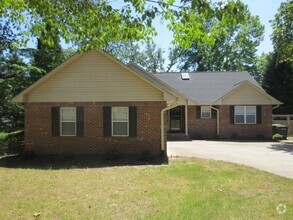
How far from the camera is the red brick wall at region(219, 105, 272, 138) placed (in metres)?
23.9

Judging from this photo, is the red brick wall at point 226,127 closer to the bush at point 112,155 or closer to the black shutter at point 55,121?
the bush at point 112,155

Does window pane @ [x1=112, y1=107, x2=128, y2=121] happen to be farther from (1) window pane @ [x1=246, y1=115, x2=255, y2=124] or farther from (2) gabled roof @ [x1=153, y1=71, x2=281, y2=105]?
(1) window pane @ [x1=246, y1=115, x2=255, y2=124]

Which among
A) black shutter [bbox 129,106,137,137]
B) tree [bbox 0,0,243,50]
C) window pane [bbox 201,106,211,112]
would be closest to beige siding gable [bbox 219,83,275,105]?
window pane [bbox 201,106,211,112]

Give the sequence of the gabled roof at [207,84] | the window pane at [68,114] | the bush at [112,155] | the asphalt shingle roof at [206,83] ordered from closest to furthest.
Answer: the bush at [112,155] → the window pane at [68,114] → the gabled roof at [207,84] → the asphalt shingle roof at [206,83]

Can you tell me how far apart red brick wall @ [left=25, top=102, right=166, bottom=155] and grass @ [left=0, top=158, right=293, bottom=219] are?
10.6ft

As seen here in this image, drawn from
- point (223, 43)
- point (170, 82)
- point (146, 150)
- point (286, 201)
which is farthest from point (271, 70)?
point (286, 201)

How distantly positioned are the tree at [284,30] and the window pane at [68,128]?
1584 centimetres

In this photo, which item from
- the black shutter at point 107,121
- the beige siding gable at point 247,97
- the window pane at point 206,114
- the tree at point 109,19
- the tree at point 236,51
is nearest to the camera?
the tree at point 109,19

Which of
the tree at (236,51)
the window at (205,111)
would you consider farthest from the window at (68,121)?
the tree at (236,51)

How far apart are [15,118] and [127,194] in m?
18.9

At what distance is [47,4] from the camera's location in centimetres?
697

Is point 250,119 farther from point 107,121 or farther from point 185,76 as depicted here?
point 107,121

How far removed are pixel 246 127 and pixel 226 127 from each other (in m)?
1.46

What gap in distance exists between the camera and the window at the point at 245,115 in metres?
24.0
